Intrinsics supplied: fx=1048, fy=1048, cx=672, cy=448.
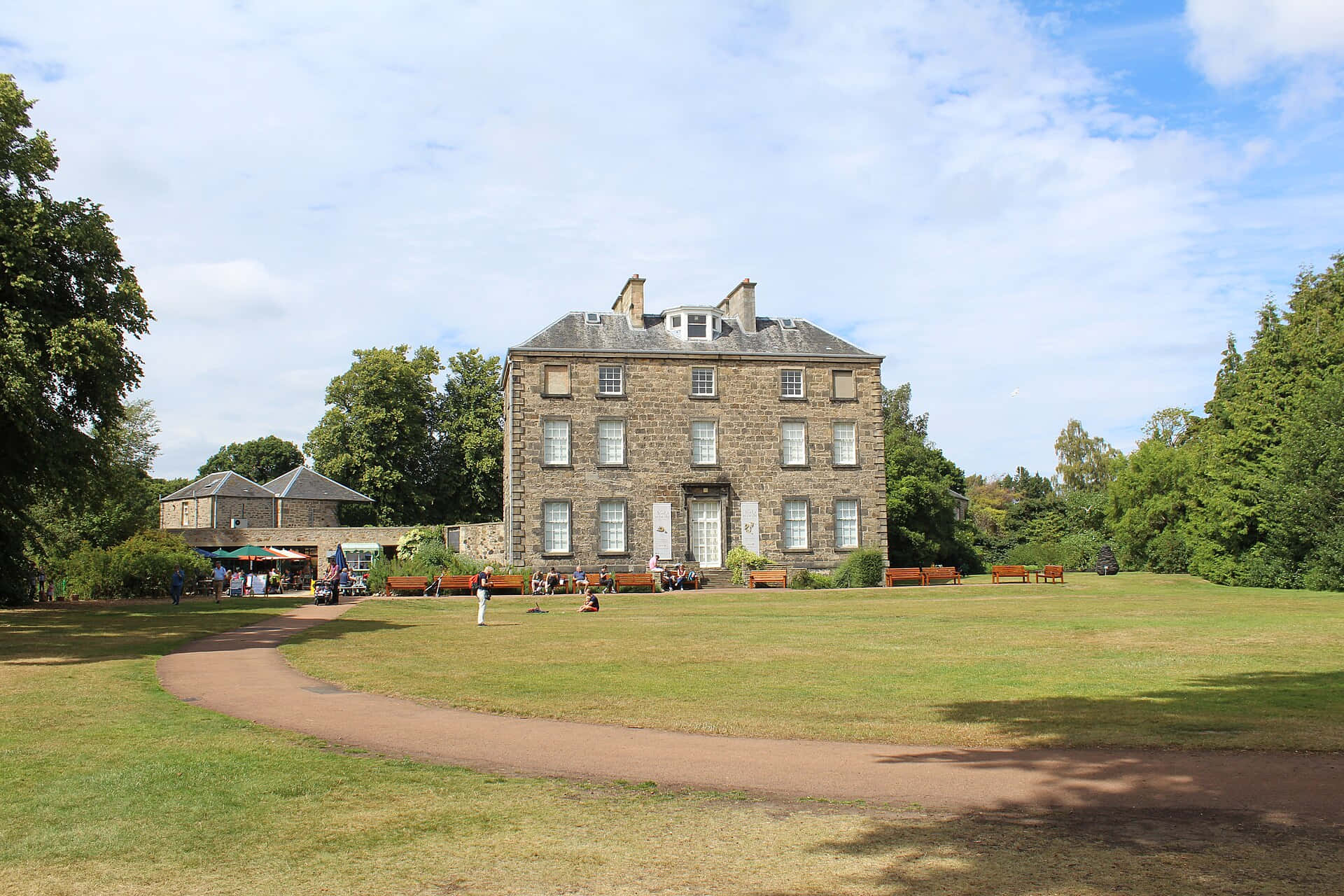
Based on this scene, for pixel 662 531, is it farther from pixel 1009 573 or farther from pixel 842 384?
pixel 1009 573

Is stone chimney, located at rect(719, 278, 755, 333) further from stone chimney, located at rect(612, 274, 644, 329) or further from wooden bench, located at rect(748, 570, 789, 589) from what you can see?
wooden bench, located at rect(748, 570, 789, 589)

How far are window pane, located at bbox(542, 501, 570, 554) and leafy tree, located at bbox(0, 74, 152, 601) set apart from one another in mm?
19555

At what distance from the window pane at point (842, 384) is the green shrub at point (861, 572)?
697 centimetres

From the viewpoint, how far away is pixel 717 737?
10.4 meters

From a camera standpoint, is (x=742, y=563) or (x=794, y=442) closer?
(x=742, y=563)

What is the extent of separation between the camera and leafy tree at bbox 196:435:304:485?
90.0 m

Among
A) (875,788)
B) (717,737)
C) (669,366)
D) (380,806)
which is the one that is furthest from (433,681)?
(669,366)

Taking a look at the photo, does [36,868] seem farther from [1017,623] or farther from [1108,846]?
[1017,623]

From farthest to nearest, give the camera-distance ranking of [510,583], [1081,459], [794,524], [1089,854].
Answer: [1081,459] < [794,524] < [510,583] < [1089,854]

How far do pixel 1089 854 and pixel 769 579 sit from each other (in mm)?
33595

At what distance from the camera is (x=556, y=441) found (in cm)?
4234

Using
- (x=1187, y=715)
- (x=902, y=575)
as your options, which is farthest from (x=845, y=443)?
(x=1187, y=715)

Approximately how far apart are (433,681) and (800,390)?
31.5 m

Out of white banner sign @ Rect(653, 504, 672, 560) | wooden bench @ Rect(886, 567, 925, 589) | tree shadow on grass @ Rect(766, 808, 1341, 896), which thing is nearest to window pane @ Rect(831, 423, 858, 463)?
wooden bench @ Rect(886, 567, 925, 589)
